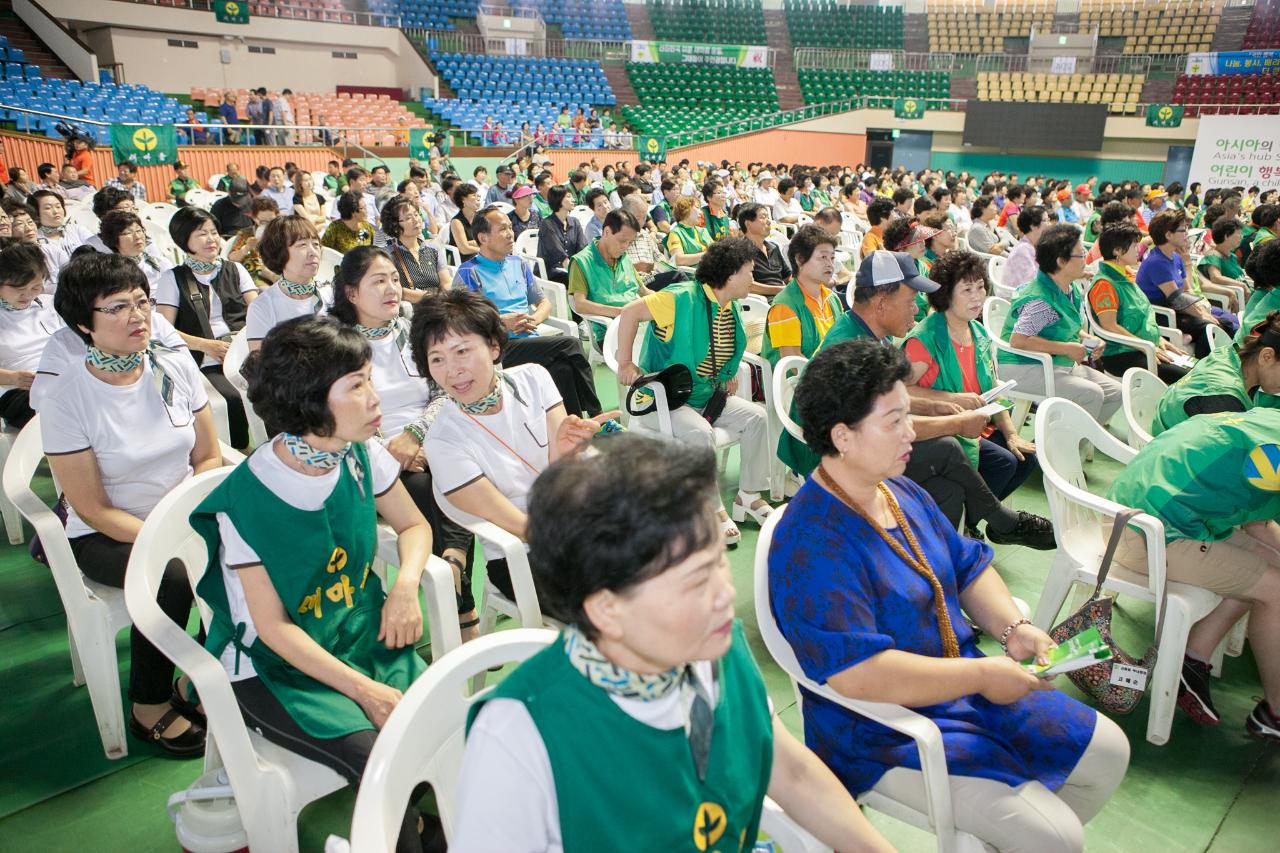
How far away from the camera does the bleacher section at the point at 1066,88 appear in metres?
20.9

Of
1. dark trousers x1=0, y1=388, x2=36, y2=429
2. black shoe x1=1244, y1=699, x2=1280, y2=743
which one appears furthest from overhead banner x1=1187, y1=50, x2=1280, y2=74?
dark trousers x1=0, y1=388, x2=36, y2=429

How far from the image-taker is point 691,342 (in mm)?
3521

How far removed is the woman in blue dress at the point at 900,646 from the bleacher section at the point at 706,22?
26.4 m

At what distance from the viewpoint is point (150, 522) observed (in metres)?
1.84

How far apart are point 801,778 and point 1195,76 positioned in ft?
81.0

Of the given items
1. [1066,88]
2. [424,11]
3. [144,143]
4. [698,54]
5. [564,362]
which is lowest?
[564,362]

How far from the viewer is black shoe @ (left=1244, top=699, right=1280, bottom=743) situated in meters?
2.35

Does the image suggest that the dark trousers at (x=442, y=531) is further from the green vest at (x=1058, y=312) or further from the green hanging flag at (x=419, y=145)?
the green hanging flag at (x=419, y=145)

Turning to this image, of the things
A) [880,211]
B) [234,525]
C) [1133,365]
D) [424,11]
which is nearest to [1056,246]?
[1133,365]

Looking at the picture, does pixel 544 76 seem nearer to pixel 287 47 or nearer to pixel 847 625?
pixel 287 47

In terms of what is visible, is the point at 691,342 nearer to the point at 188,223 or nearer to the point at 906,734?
the point at 906,734

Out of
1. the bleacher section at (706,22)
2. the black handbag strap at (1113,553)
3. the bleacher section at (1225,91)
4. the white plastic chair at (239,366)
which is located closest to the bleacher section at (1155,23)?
the bleacher section at (1225,91)

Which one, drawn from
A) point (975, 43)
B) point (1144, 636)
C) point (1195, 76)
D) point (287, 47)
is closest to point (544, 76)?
point (287, 47)

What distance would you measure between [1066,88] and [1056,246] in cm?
2124
